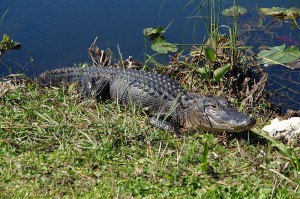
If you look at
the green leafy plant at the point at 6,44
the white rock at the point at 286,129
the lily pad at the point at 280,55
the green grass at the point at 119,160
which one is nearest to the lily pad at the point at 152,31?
the lily pad at the point at 280,55

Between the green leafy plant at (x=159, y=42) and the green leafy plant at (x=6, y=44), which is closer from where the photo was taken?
the green leafy plant at (x=6, y=44)

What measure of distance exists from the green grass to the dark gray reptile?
0.58 ft

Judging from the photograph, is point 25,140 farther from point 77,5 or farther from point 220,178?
point 77,5

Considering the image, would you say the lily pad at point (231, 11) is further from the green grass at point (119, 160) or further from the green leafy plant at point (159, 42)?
the green grass at point (119, 160)

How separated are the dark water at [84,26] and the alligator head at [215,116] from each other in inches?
74.3

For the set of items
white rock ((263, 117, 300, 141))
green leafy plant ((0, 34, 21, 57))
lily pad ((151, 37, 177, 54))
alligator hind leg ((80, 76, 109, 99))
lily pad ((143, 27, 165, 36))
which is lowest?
white rock ((263, 117, 300, 141))

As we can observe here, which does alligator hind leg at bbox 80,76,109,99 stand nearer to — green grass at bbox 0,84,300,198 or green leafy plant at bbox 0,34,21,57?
green grass at bbox 0,84,300,198

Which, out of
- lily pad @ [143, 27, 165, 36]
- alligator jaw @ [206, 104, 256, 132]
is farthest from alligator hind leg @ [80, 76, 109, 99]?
lily pad @ [143, 27, 165, 36]

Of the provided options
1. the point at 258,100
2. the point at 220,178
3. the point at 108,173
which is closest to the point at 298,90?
the point at 258,100

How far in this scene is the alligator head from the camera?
4.74 m

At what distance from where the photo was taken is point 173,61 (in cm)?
616

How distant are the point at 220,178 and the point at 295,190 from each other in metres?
0.59

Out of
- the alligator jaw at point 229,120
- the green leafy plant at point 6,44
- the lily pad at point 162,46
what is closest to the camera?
the alligator jaw at point 229,120

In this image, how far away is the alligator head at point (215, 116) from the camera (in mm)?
4738
